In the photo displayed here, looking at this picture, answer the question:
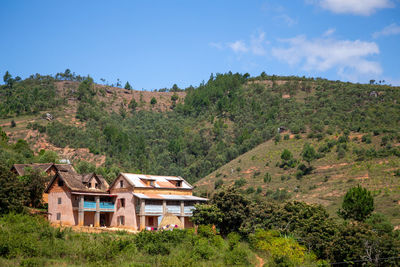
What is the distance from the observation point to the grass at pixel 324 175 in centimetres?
7850

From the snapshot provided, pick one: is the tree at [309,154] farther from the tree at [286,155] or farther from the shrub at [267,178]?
the shrub at [267,178]

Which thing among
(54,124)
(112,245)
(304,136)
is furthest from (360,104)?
(112,245)

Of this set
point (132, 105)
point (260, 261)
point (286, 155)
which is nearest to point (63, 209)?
point (260, 261)

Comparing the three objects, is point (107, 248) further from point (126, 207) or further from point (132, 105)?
point (132, 105)

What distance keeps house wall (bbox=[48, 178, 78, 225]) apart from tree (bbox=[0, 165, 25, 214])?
206 inches

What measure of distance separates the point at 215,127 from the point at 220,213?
95.3m

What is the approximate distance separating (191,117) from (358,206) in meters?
110

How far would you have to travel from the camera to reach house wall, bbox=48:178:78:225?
5375 centimetres

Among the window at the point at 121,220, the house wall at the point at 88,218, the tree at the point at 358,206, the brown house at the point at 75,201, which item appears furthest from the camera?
the tree at the point at 358,206

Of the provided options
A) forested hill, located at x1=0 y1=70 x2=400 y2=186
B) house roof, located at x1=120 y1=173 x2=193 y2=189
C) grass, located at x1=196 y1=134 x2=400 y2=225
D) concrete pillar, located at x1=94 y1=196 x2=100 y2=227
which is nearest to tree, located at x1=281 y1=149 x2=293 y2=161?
grass, located at x1=196 y1=134 x2=400 y2=225

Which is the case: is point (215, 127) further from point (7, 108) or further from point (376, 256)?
point (376, 256)

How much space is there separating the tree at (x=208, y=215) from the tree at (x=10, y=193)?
776 inches

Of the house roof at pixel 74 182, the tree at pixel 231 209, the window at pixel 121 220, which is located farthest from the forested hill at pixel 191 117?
the tree at pixel 231 209

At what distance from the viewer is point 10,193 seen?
157ft
